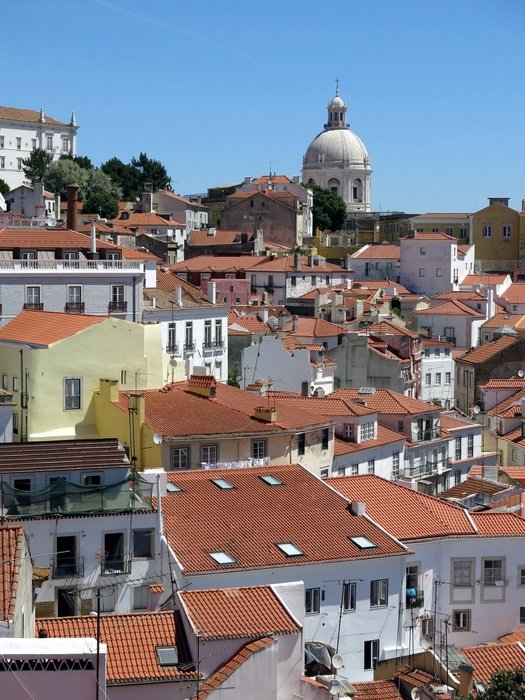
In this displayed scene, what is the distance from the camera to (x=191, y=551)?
2280cm

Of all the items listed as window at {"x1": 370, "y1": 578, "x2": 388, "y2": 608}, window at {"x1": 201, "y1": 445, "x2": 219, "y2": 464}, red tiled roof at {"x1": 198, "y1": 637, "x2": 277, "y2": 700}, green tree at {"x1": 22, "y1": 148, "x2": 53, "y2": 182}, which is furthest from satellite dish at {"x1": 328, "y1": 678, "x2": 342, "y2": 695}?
green tree at {"x1": 22, "y1": 148, "x2": 53, "y2": 182}

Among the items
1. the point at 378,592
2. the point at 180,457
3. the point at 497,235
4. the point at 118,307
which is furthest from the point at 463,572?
the point at 497,235

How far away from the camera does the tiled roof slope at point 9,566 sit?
15.5 meters

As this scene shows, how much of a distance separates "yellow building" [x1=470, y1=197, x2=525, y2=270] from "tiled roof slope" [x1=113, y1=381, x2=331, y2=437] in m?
66.0

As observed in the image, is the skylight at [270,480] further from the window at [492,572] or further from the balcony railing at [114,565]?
the balcony railing at [114,565]

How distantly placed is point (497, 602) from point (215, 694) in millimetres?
9745

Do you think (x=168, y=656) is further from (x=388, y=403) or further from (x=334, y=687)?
(x=388, y=403)

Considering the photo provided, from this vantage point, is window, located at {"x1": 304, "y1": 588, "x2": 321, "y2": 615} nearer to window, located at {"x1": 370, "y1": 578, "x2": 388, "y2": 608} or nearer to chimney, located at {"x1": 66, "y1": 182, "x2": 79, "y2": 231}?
window, located at {"x1": 370, "y1": 578, "x2": 388, "y2": 608}

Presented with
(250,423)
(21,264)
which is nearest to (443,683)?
(250,423)

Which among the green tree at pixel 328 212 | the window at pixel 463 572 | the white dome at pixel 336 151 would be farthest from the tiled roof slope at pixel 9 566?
the white dome at pixel 336 151

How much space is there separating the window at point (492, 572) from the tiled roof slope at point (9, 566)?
37.2 ft

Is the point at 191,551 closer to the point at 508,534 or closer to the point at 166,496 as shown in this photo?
the point at 166,496

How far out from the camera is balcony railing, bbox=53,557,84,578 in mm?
21156

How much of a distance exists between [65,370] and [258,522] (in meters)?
7.50
